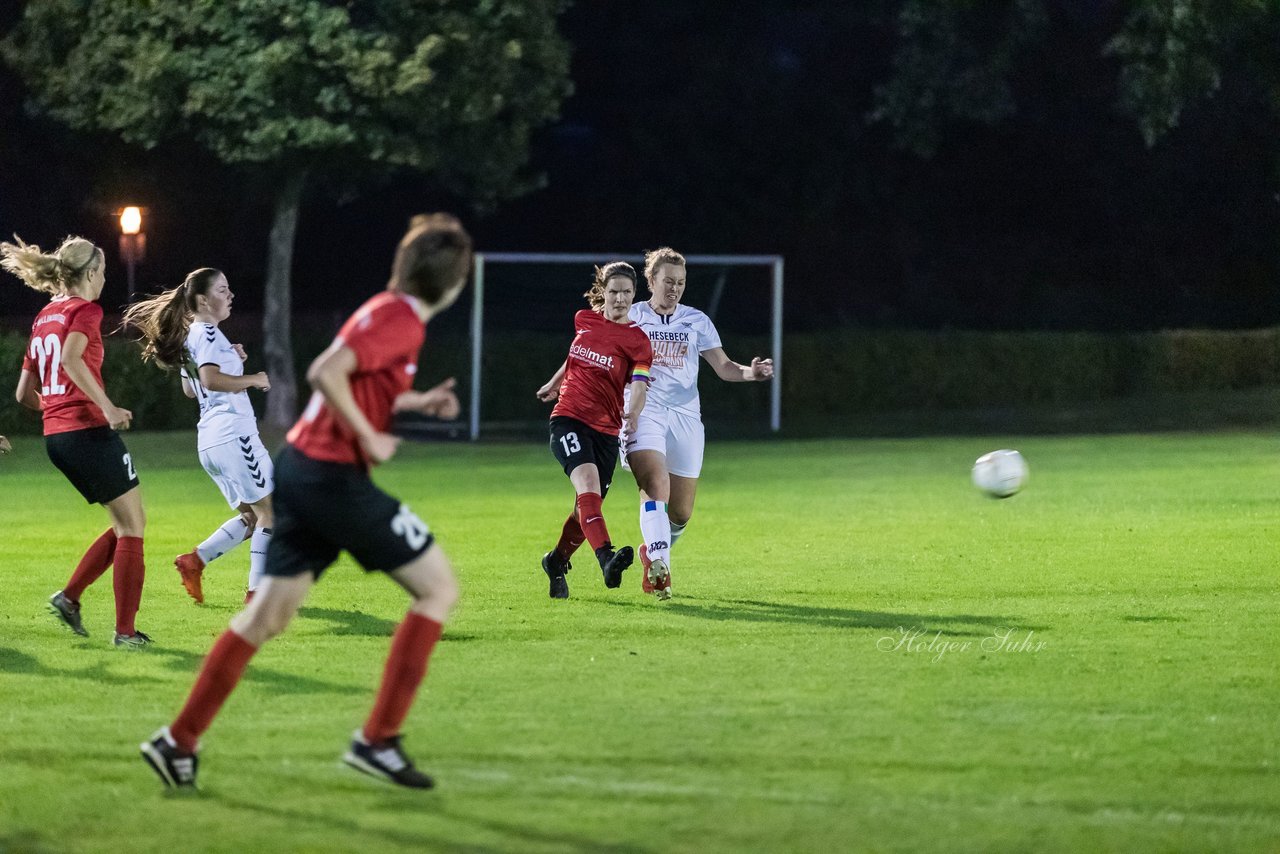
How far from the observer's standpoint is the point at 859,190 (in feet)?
131

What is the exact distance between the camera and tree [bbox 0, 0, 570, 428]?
25.4m

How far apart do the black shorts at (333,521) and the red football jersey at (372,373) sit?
5 centimetres

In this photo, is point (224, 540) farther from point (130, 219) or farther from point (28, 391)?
point (130, 219)

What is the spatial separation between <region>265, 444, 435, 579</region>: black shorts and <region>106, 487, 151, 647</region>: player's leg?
3.07 meters

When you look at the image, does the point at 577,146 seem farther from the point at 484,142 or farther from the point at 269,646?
the point at 269,646

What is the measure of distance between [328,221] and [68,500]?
21692 millimetres

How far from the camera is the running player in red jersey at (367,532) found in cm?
549

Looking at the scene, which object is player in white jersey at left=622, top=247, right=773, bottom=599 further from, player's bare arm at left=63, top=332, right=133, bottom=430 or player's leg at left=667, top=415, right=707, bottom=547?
player's bare arm at left=63, top=332, right=133, bottom=430

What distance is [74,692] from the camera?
7.39 m

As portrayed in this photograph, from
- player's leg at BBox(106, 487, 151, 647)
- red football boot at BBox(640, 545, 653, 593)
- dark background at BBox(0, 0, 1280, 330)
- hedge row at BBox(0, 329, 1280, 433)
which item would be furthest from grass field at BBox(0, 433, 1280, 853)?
dark background at BBox(0, 0, 1280, 330)

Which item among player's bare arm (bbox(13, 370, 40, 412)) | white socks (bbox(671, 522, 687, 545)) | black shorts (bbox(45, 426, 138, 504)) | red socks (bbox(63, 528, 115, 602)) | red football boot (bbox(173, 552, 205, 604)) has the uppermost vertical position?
player's bare arm (bbox(13, 370, 40, 412))

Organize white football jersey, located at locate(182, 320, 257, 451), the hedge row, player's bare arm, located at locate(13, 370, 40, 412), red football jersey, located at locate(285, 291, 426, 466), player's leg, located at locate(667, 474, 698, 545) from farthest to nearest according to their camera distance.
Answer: the hedge row < player's leg, located at locate(667, 474, 698, 545) < white football jersey, located at locate(182, 320, 257, 451) < player's bare arm, located at locate(13, 370, 40, 412) < red football jersey, located at locate(285, 291, 426, 466)

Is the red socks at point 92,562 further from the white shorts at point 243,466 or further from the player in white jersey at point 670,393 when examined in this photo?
the player in white jersey at point 670,393

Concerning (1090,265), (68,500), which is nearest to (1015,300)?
(1090,265)
